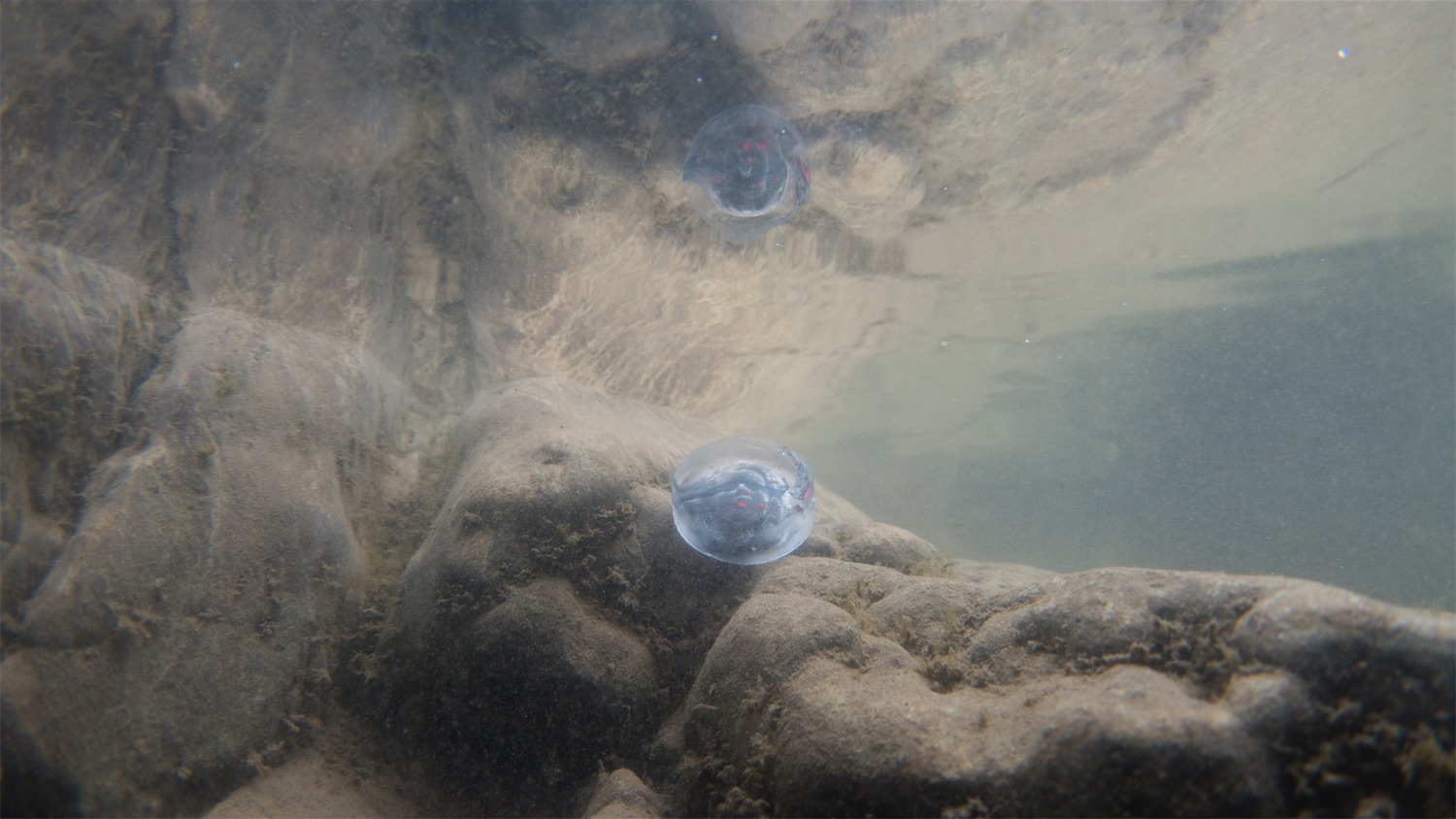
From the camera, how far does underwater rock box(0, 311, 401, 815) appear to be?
303 cm

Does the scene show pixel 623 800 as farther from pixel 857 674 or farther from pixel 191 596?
pixel 191 596

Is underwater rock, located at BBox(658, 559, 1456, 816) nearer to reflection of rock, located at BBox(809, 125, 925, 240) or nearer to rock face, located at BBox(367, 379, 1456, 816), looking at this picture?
rock face, located at BBox(367, 379, 1456, 816)

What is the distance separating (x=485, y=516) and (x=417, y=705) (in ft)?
3.82

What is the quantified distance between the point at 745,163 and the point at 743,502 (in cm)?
364

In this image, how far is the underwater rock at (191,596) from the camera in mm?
3033

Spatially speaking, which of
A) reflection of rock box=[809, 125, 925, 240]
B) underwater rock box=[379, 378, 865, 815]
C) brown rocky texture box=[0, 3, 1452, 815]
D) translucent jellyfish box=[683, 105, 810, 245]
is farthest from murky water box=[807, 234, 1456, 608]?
underwater rock box=[379, 378, 865, 815]

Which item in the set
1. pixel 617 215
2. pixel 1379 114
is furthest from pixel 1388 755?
pixel 1379 114

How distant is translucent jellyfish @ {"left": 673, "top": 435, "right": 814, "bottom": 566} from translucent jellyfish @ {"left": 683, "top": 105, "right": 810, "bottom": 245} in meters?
3.01

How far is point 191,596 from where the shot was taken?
11.5 ft

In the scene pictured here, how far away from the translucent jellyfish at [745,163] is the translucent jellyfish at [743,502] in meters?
3.01

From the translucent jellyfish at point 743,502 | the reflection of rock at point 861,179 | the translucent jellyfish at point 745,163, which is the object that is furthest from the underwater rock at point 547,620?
the reflection of rock at point 861,179

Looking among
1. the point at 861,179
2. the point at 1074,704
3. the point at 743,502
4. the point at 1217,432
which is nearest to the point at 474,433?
the point at 743,502

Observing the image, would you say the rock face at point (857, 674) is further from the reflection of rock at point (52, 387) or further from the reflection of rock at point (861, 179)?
the reflection of rock at point (861, 179)

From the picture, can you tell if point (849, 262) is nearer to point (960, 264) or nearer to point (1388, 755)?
point (960, 264)
